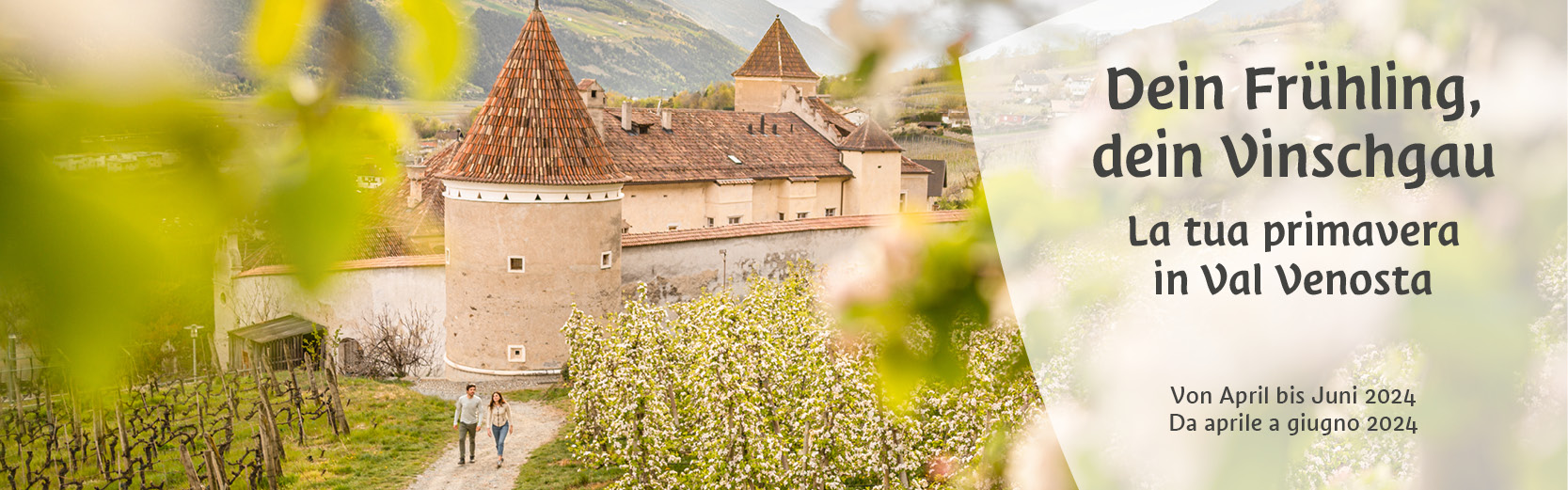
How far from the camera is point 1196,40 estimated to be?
119 cm

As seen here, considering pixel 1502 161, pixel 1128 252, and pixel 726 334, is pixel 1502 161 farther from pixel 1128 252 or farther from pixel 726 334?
pixel 726 334

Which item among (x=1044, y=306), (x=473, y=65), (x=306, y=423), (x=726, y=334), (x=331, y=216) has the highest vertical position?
(x=473, y=65)

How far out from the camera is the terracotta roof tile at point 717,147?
55.3ft

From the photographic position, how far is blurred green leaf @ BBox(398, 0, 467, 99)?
2.35ft

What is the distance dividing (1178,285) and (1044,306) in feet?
0.55

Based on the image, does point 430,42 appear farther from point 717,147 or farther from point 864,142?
point 864,142

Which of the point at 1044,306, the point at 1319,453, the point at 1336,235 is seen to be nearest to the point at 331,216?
the point at 1044,306

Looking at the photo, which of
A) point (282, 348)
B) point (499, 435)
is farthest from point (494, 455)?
point (282, 348)

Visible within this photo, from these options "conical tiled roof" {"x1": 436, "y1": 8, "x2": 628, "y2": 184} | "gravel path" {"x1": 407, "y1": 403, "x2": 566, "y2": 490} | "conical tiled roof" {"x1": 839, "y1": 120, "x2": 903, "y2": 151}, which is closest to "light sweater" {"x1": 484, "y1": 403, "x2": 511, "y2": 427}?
"gravel path" {"x1": 407, "y1": 403, "x2": 566, "y2": 490}

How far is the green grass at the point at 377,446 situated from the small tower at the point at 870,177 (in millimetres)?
10157

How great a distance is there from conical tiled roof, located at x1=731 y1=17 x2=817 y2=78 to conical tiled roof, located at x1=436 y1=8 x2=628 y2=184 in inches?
367

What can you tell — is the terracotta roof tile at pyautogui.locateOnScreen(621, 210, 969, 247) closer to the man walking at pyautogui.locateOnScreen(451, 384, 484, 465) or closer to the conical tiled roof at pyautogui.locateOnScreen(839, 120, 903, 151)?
the man walking at pyautogui.locateOnScreen(451, 384, 484, 465)

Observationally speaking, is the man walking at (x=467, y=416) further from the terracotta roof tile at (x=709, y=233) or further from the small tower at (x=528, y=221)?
the small tower at (x=528, y=221)

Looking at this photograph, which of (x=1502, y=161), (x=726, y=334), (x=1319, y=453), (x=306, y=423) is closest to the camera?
(x=1502, y=161)
